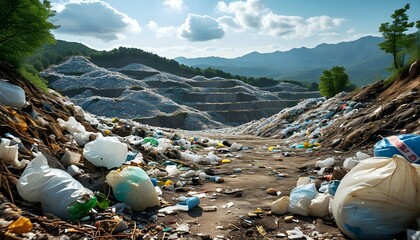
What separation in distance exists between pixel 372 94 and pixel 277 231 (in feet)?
32.8

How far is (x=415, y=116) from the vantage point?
6.06 meters

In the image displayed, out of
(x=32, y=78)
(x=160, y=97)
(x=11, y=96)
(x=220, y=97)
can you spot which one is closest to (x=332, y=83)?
(x=32, y=78)

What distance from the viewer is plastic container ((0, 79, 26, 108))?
13.5 feet

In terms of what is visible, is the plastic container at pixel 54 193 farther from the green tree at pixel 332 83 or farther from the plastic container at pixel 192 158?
the green tree at pixel 332 83

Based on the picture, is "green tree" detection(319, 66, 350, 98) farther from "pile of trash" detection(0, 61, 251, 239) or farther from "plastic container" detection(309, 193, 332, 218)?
"plastic container" detection(309, 193, 332, 218)

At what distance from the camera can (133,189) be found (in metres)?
3.08

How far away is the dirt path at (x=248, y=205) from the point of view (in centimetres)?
269

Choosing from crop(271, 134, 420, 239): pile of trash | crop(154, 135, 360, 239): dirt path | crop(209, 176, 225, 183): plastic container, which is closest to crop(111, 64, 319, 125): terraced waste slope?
crop(154, 135, 360, 239): dirt path

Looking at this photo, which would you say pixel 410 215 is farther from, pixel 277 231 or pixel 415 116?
pixel 415 116

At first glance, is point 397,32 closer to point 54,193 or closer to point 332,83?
point 332,83

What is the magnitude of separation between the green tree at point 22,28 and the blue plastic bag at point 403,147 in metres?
5.42

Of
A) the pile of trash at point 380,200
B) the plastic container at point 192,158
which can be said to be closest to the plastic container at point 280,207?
the pile of trash at point 380,200

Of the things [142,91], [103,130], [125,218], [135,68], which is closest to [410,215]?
[125,218]

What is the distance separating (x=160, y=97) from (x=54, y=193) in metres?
35.4
